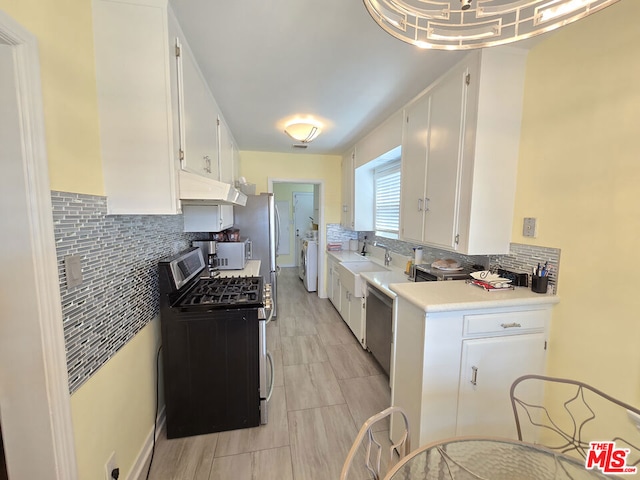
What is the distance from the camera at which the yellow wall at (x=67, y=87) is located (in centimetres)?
88

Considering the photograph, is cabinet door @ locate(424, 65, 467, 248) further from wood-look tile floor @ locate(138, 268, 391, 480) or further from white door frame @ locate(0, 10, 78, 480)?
white door frame @ locate(0, 10, 78, 480)

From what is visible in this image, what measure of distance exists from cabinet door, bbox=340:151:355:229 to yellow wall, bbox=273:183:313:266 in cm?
270

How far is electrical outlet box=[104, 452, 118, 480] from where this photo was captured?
3.86 feet

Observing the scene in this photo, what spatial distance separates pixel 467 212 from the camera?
66.1 inches

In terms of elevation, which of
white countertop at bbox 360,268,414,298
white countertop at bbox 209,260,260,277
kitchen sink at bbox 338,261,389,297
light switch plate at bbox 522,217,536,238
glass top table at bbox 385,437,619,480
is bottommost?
glass top table at bbox 385,437,619,480

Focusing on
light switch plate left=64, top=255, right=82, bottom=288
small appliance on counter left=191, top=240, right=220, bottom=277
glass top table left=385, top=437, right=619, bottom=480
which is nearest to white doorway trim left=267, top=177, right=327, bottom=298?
small appliance on counter left=191, top=240, right=220, bottom=277

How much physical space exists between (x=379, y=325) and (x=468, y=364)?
0.97 meters

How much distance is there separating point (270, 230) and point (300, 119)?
56.0 inches

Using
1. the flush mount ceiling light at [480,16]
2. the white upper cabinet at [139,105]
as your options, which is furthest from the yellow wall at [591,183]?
the white upper cabinet at [139,105]

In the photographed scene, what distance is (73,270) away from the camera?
993mm

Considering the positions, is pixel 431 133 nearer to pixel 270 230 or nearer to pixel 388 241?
pixel 388 241

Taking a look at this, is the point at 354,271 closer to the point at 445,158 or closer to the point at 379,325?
the point at 379,325

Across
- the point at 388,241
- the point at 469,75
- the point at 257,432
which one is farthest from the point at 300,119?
the point at 257,432

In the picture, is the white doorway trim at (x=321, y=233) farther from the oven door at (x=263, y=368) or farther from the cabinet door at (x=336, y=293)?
the oven door at (x=263, y=368)
